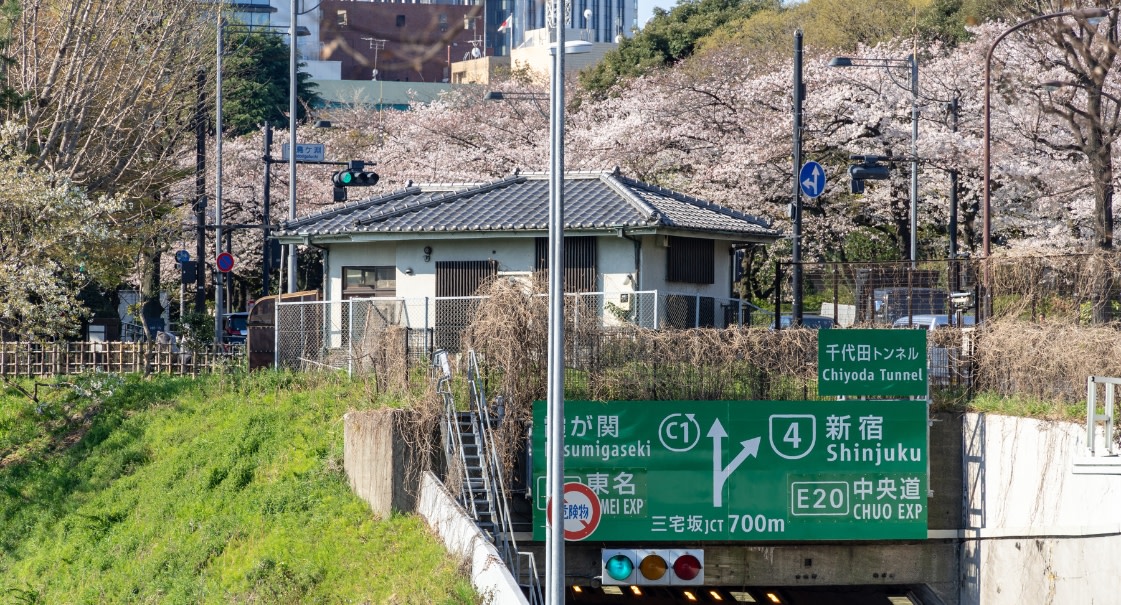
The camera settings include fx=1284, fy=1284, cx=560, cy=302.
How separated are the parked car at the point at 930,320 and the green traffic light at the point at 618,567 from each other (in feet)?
26.0

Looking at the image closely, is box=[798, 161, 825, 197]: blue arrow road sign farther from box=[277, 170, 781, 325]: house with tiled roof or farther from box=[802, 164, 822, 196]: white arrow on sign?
box=[277, 170, 781, 325]: house with tiled roof

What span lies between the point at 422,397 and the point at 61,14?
13142 millimetres

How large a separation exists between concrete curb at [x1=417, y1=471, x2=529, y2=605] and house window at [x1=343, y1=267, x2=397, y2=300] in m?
8.23

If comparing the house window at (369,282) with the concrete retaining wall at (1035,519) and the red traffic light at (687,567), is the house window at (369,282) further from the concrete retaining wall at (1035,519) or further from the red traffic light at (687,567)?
the concrete retaining wall at (1035,519)

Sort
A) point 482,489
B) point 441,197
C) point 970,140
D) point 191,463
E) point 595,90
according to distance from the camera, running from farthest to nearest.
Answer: point 595,90 → point 970,140 → point 441,197 → point 191,463 → point 482,489

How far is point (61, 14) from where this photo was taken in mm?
26047

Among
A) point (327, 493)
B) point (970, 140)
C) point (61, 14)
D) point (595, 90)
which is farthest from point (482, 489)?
point (595, 90)

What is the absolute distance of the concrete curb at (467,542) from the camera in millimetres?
13766

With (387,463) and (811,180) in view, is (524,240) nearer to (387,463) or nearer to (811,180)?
(811,180)

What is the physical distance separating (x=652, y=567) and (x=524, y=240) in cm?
796

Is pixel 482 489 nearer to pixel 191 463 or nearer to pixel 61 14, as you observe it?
pixel 191 463

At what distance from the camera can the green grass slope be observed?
16547mm

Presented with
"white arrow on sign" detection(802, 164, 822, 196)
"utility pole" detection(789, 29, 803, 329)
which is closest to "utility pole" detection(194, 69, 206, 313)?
"utility pole" detection(789, 29, 803, 329)

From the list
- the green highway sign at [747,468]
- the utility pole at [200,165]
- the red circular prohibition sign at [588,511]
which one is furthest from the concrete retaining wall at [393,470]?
the utility pole at [200,165]
